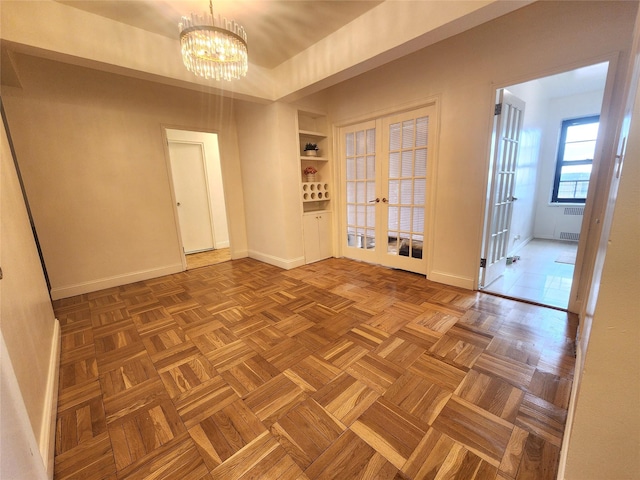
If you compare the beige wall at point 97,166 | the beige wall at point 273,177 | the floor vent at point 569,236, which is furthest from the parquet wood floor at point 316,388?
the floor vent at point 569,236

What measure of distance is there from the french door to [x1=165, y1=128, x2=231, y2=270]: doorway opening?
7.13 ft

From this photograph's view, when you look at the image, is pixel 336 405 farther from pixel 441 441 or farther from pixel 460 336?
pixel 460 336

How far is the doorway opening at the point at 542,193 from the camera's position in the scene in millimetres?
2611

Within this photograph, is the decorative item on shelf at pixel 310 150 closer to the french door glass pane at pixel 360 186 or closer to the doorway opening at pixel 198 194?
the french door glass pane at pixel 360 186

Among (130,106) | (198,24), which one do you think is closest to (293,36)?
(198,24)

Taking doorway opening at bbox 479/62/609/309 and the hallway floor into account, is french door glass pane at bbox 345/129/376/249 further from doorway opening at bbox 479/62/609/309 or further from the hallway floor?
the hallway floor

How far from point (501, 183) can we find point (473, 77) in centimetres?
105

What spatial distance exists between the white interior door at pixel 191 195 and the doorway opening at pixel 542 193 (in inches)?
173

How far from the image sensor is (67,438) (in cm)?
121

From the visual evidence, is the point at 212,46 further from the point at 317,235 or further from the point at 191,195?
the point at 191,195

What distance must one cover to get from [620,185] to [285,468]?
147cm

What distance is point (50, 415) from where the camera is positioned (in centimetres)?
121

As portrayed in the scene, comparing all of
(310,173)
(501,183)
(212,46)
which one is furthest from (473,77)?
(212,46)

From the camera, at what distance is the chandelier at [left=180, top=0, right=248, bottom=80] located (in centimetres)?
171
